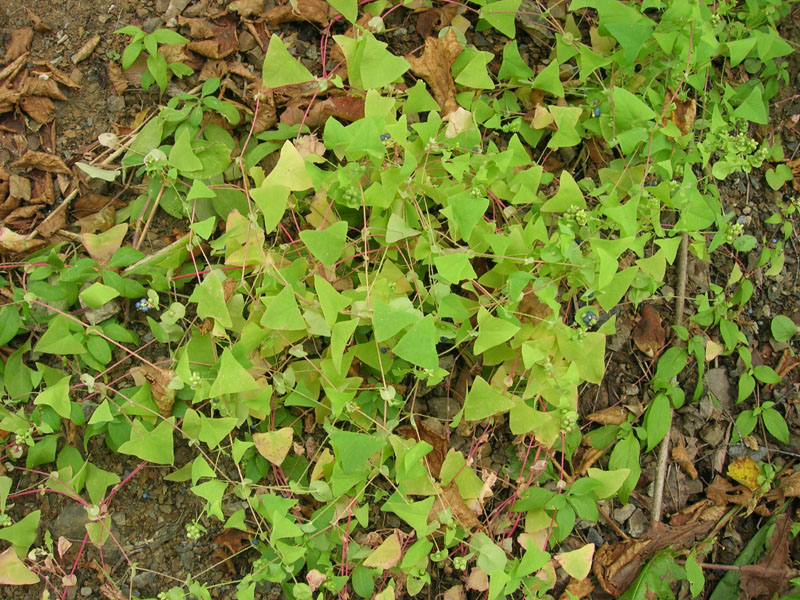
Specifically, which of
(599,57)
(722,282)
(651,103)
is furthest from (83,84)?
(722,282)

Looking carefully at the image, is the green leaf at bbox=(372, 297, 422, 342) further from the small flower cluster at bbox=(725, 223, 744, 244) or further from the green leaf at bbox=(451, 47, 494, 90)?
the small flower cluster at bbox=(725, 223, 744, 244)

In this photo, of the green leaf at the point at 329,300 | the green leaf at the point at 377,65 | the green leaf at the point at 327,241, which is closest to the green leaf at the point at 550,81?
the green leaf at the point at 377,65

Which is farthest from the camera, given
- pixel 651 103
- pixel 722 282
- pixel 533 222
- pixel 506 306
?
pixel 722 282

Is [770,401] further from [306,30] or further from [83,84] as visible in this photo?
[83,84]

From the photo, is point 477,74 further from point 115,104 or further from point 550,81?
point 115,104

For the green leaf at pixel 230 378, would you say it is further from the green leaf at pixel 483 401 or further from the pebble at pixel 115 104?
the pebble at pixel 115 104
